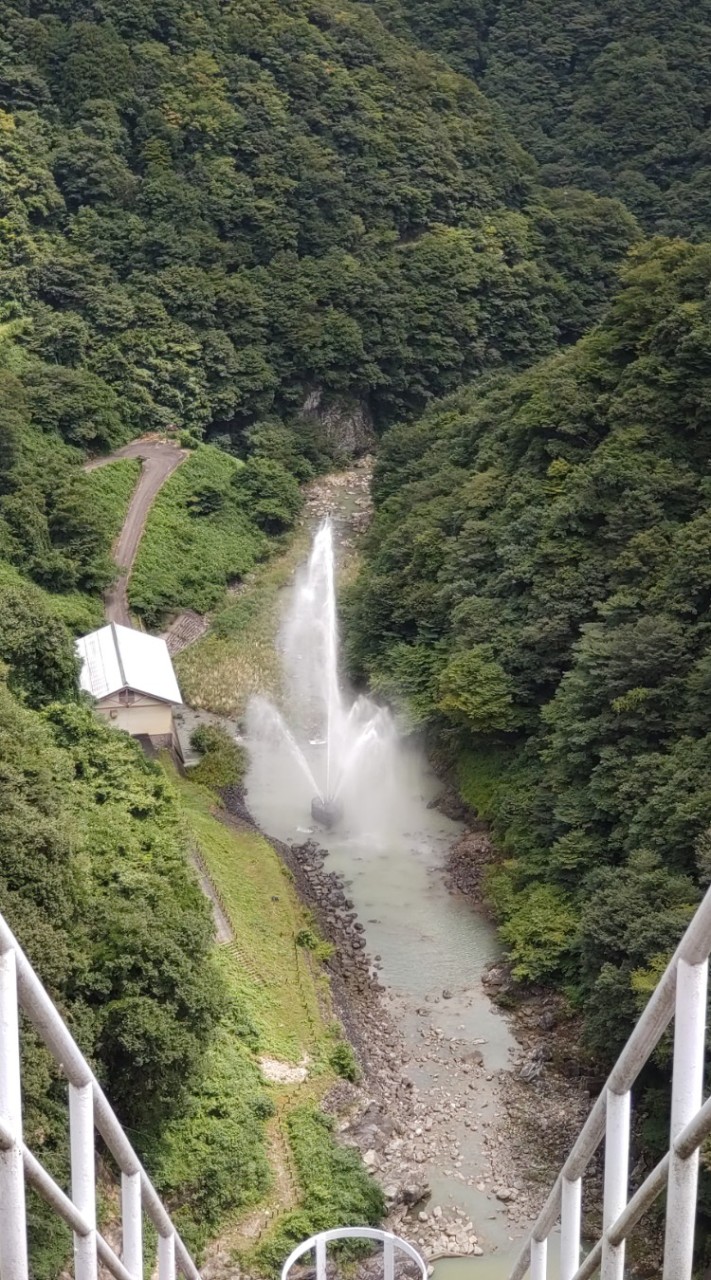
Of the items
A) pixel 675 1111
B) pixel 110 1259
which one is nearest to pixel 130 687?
pixel 110 1259

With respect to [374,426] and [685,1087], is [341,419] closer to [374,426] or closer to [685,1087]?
[374,426]

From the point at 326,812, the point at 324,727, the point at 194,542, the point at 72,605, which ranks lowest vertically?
the point at 326,812

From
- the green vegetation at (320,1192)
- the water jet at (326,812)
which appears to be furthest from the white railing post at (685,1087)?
the water jet at (326,812)

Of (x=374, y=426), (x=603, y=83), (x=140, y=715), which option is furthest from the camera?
(x=603, y=83)

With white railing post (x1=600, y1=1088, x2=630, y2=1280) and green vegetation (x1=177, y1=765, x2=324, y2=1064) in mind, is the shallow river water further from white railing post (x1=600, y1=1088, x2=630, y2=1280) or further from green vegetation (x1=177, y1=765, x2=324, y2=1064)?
white railing post (x1=600, y1=1088, x2=630, y2=1280)

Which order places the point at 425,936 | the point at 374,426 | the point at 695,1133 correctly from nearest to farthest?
the point at 695,1133 < the point at 425,936 < the point at 374,426

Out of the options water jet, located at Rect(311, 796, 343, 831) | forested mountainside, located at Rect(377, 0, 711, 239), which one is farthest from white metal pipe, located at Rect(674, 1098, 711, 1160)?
forested mountainside, located at Rect(377, 0, 711, 239)

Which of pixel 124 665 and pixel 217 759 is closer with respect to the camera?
pixel 124 665

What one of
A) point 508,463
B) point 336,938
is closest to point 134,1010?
point 336,938
